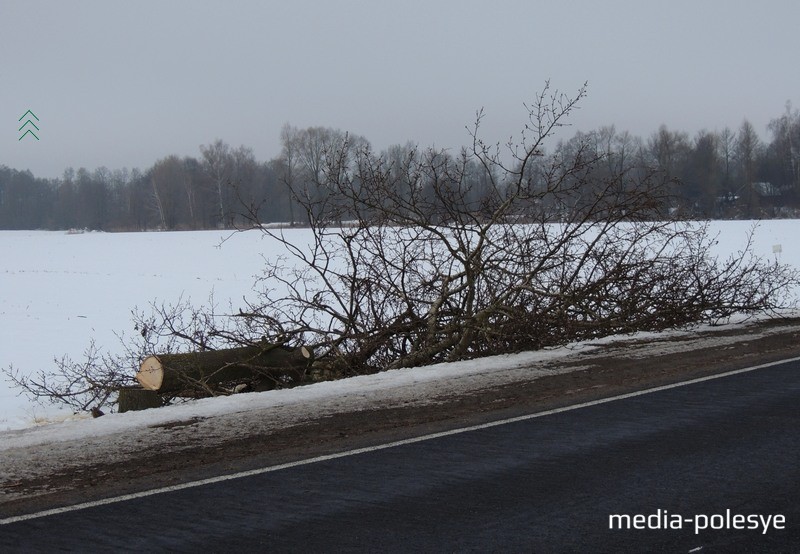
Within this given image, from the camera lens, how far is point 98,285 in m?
31.4

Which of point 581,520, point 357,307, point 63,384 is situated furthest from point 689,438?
point 63,384

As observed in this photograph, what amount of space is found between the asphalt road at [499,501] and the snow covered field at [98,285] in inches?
129

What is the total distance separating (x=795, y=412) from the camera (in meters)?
8.20

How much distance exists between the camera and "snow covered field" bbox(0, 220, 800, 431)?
17.3 meters

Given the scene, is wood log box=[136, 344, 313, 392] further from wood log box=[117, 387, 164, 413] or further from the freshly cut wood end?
wood log box=[117, 387, 164, 413]

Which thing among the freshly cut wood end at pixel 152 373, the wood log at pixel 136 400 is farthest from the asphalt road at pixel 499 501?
the freshly cut wood end at pixel 152 373

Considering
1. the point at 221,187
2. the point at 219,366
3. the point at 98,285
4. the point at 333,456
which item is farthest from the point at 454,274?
the point at 221,187

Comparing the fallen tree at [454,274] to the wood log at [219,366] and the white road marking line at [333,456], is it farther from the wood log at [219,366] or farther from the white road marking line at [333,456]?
the white road marking line at [333,456]

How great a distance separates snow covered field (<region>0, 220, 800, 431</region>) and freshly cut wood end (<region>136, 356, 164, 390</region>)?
1.51 meters

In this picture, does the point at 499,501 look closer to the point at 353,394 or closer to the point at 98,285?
the point at 353,394

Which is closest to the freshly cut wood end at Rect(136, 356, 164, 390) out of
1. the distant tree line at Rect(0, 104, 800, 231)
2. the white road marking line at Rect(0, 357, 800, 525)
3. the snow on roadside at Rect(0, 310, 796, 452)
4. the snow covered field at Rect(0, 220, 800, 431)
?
the snow on roadside at Rect(0, 310, 796, 452)

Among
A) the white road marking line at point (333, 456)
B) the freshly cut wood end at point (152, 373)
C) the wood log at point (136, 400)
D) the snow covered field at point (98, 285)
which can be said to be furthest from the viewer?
the snow covered field at point (98, 285)

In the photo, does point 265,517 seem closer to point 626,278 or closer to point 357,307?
point 357,307

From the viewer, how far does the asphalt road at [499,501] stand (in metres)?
4.90
